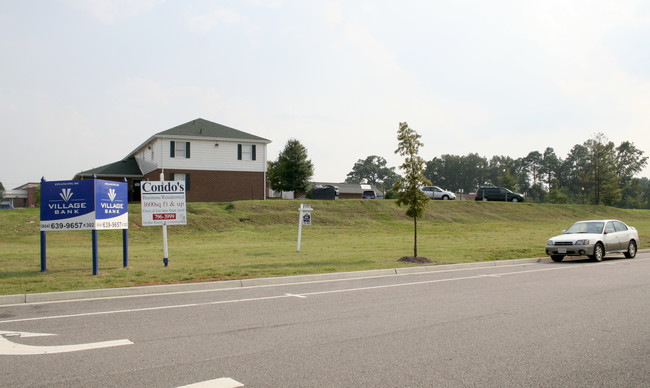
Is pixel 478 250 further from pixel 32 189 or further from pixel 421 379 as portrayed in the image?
pixel 32 189

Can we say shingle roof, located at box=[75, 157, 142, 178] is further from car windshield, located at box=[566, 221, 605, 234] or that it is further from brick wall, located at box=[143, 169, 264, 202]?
car windshield, located at box=[566, 221, 605, 234]

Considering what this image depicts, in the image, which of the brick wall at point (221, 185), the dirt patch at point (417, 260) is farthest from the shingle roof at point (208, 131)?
the dirt patch at point (417, 260)

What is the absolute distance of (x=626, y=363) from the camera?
538 cm

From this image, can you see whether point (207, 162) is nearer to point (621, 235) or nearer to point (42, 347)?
point (621, 235)

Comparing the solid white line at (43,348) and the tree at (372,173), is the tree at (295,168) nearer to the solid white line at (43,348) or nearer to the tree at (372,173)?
the solid white line at (43,348)

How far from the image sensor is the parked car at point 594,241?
16891 millimetres

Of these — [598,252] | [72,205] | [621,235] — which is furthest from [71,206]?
[621,235]

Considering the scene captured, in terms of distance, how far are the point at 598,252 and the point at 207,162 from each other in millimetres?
30253

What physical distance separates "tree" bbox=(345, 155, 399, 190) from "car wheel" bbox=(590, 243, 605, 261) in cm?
12814

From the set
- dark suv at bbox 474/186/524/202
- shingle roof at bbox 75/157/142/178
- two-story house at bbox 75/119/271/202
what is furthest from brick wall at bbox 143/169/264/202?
dark suv at bbox 474/186/524/202

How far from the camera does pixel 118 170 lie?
4300 cm

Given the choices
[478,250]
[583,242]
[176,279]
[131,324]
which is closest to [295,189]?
[478,250]

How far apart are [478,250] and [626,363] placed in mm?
15093

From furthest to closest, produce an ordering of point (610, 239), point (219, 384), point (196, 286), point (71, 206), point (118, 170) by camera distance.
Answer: point (118, 170)
point (610, 239)
point (71, 206)
point (196, 286)
point (219, 384)
